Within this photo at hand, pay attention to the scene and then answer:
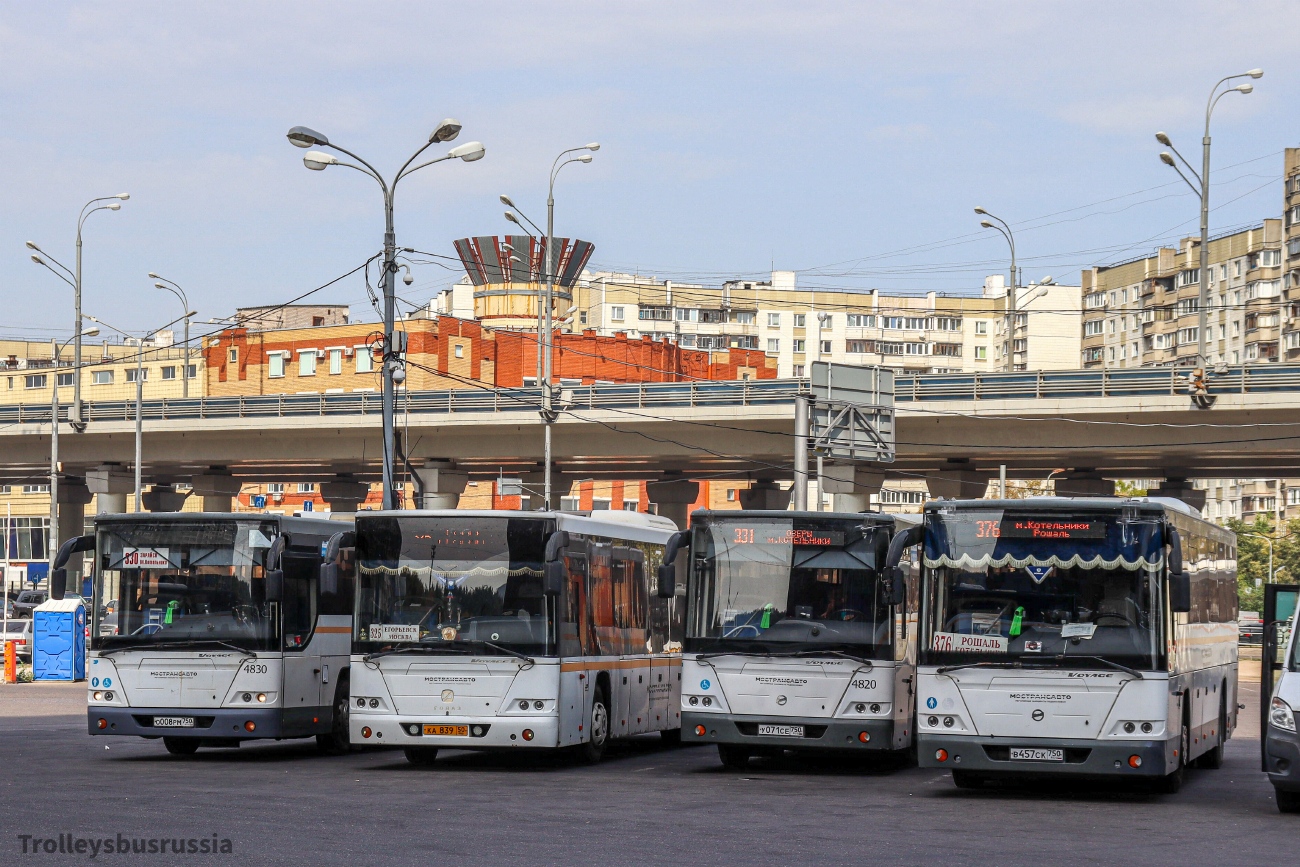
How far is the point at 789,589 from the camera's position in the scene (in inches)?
723

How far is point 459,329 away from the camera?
99688mm

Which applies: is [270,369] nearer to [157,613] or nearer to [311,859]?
[157,613]

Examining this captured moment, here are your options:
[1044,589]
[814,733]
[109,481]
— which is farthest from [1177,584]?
[109,481]

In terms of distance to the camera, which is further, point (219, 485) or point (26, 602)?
point (219, 485)

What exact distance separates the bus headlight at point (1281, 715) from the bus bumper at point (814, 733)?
14.5ft

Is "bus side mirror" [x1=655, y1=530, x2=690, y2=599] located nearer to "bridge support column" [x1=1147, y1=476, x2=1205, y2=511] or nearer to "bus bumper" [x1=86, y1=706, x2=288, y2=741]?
"bus bumper" [x1=86, y1=706, x2=288, y2=741]

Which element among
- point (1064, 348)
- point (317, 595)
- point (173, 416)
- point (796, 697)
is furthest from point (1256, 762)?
point (1064, 348)

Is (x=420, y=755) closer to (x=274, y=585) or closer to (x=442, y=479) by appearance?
(x=274, y=585)

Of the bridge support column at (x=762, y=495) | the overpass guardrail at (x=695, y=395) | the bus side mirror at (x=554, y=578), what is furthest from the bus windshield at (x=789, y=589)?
the bridge support column at (x=762, y=495)

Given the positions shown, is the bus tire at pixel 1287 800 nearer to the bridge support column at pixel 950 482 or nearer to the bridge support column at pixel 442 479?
the bridge support column at pixel 950 482

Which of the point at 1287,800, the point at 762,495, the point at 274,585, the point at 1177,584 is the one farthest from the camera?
the point at 762,495

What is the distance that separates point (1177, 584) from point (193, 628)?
10267 millimetres

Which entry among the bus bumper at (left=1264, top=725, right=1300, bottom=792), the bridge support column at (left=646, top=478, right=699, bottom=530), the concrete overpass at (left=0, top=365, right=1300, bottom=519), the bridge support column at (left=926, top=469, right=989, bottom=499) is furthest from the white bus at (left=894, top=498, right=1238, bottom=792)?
the bridge support column at (left=646, top=478, right=699, bottom=530)

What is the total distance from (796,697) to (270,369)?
298 ft
